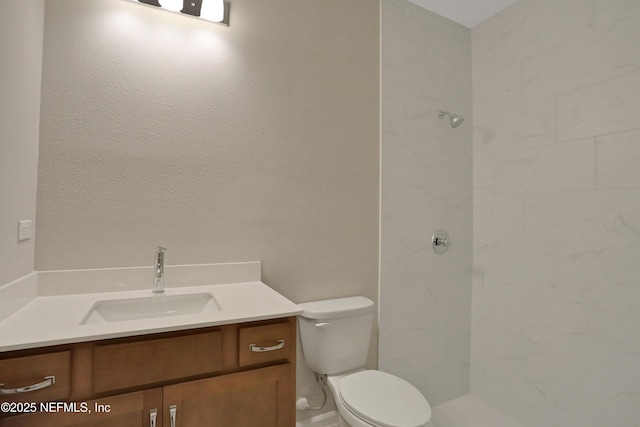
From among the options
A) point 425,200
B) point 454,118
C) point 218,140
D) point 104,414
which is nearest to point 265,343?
point 104,414

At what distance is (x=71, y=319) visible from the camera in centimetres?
98

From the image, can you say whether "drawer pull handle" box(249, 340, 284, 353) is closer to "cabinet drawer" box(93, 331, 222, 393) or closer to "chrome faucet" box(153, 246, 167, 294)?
"cabinet drawer" box(93, 331, 222, 393)

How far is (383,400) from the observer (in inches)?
53.1

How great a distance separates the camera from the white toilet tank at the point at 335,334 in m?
1.54

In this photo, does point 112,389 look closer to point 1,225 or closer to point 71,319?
point 71,319

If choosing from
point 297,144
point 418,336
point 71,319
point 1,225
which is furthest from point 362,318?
point 1,225

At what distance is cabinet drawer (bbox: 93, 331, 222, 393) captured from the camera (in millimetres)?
879

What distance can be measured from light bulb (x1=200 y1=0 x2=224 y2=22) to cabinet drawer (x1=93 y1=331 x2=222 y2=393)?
4.61 ft

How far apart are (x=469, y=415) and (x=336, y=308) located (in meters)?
1.30

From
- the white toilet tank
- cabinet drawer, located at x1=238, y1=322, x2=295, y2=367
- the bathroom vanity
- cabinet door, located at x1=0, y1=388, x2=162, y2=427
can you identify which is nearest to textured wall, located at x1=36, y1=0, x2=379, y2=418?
the white toilet tank

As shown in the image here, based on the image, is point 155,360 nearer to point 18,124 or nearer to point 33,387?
point 33,387

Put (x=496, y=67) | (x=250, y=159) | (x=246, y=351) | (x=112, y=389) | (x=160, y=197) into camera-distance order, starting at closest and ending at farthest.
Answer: (x=112, y=389)
(x=246, y=351)
(x=160, y=197)
(x=250, y=159)
(x=496, y=67)

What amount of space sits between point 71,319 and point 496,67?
272 cm

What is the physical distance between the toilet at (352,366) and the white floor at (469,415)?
2.56 ft
